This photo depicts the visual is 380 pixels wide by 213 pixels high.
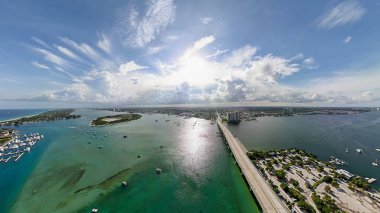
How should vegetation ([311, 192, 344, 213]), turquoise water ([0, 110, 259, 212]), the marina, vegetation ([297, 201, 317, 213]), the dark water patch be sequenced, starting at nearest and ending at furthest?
vegetation ([297, 201, 317, 213])
vegetation ([311, 192, 344, 213])
turquoise water ([0, 110, 259, 212])
the dark water patch
the marina

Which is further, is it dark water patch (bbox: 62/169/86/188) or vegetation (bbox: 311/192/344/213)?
dark water patch (bbox: 62/169/86/188)

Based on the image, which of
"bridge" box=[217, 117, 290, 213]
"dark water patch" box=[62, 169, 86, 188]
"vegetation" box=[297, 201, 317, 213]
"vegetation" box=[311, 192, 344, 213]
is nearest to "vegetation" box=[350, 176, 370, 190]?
"vegetation" box=[311, 192, 344, 213]

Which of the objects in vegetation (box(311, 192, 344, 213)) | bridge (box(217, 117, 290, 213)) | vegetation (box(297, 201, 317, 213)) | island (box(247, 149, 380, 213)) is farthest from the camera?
island (box(247, 149, 380, 213))

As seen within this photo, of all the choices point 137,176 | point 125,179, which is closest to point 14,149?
point 125,179

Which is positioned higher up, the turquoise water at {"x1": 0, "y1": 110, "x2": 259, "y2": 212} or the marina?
the marina

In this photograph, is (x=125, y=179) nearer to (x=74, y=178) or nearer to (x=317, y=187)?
(x=74, y=178)

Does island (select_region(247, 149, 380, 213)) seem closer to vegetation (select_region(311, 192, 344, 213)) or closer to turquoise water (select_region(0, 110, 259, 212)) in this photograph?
vegetation (select_region(311, 192, 344, 213))

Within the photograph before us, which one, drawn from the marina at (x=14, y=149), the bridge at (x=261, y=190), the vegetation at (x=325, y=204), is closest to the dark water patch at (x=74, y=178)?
the marina at (x=14, y=149)
